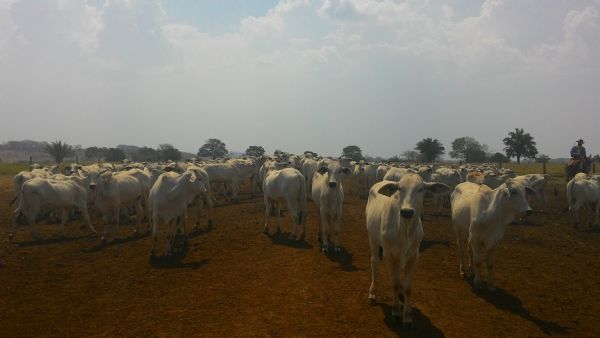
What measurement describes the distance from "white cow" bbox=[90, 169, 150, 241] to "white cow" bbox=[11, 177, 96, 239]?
3.40 feet

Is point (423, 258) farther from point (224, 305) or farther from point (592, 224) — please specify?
point (592, 224)

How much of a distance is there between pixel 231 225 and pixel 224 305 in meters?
8.42

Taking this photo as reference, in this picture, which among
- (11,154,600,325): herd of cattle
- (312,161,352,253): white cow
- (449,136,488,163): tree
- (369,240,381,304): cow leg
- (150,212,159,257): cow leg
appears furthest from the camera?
(449,136,488,163): tree

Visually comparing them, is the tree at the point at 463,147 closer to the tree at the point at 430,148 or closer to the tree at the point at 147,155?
the tree at the point at 430,148

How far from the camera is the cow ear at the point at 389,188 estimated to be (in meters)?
7.05

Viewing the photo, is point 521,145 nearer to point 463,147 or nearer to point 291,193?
point 463,147

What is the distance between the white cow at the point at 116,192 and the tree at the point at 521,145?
73.8 m

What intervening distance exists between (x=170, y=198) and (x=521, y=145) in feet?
250

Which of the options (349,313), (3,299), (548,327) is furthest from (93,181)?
(548,327)

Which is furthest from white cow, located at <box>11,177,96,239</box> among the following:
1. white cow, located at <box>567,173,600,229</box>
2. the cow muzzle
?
white cow, located at <box>567,173,600,229</box>

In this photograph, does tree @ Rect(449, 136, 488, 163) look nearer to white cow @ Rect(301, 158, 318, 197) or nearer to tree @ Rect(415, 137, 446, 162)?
tree @ Rect(415, 137, 446, 162)

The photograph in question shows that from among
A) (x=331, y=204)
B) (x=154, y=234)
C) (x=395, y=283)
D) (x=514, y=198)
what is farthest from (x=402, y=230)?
(x=154, y=234)

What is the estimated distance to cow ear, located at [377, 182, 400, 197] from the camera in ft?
23.1

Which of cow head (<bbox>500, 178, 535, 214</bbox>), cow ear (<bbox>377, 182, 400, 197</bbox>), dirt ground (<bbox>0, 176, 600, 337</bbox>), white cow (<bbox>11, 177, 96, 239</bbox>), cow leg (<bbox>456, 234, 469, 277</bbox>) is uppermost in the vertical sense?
cow ear (<bbox>377, 182, 400, 197</bbox>)
